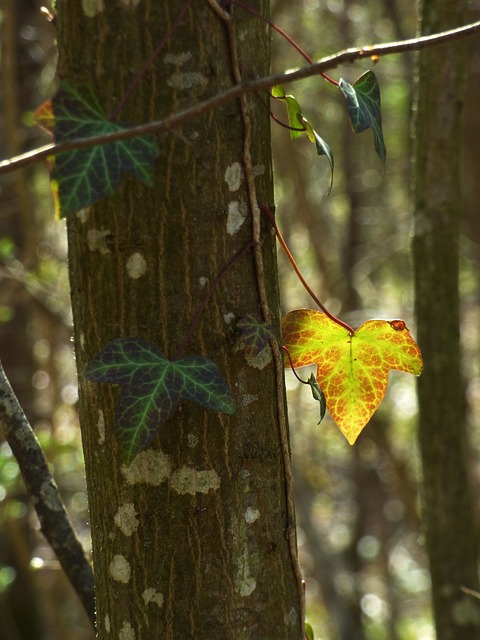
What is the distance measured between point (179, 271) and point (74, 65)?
0.93 feet

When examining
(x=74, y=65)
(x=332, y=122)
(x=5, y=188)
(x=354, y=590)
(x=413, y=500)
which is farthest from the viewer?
(x=332, y=122)

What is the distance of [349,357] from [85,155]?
1.73ft

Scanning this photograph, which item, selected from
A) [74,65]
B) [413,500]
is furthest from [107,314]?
[413,500]

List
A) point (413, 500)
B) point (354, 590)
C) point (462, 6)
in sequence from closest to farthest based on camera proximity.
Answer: point (462, 6), point (413, 500), point (354, 590)

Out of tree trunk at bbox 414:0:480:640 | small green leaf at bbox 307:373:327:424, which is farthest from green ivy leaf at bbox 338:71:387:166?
tree trunk at bbox 414:0:480:640

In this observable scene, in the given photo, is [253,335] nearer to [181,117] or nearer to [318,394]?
[318,394]

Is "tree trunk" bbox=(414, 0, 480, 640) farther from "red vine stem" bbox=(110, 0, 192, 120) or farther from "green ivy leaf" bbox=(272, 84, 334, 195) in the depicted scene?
"red vine stem" bbox=(110, 0, 192, 120)

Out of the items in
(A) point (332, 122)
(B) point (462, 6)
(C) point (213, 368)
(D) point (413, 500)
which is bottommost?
(D) point (413, 500)

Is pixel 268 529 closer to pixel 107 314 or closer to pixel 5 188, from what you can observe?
pixel 107 314

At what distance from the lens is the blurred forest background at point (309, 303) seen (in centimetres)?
404

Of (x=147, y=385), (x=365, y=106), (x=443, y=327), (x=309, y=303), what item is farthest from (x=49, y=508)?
(x=309, y=303)

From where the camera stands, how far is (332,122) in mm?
7109

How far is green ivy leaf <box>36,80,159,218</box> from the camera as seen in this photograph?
819 mm

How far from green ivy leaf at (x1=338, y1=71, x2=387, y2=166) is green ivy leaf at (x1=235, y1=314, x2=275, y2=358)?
268 millimetres
